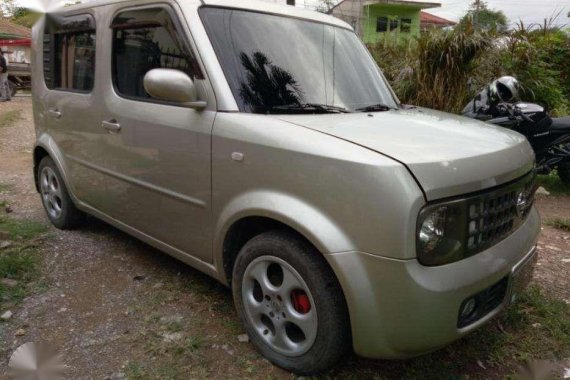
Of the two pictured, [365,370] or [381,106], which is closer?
[365,370]

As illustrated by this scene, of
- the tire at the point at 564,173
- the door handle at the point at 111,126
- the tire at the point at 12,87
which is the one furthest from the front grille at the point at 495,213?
the tire at the point at 12,87

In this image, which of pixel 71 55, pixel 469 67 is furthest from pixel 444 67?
pixel 71 55

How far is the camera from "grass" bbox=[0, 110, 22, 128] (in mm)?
Answer: 11266

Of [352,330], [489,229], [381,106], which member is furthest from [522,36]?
[352,330]

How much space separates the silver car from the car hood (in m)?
0.01

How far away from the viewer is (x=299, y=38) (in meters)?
2.87

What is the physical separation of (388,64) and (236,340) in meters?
7.46

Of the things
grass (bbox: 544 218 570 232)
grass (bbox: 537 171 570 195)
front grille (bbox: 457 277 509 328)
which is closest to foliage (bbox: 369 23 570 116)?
grass (bbox: 537 171 570 195)

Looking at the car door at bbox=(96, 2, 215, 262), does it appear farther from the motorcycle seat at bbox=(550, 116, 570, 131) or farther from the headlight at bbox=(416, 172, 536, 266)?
the motorcycle seat at bbox=(550, 116, 570, 131)

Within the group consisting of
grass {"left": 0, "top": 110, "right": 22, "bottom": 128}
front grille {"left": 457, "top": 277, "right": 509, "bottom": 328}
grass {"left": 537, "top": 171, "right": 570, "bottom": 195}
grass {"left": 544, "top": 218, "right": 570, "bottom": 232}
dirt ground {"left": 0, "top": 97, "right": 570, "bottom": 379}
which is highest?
grass {"left": 0, "top": 110, "right": 22, "bottom": 128}

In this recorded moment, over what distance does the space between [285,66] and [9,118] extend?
454 inches

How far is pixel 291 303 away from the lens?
89.3 inches

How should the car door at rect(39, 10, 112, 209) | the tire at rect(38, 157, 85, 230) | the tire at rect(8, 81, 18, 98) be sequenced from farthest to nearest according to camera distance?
the tire at rect(8, 81, 18, 98), the tire at rect(38, 157, 85, 230), the car door at rect(39, 10, 112, 209)

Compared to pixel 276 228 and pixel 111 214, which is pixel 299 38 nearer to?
pixel 276 228
